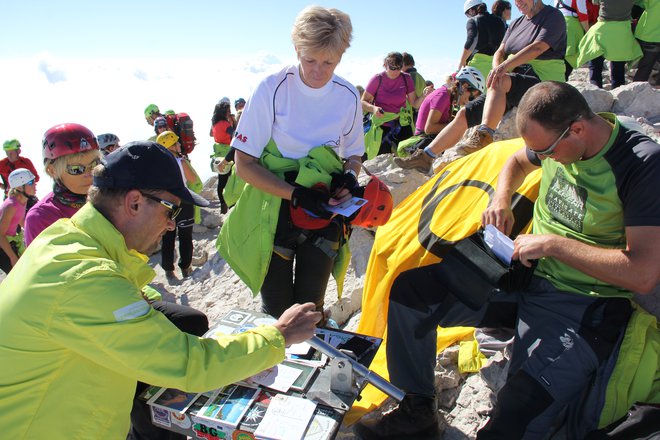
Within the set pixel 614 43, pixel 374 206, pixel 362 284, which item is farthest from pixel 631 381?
pixel 614 43

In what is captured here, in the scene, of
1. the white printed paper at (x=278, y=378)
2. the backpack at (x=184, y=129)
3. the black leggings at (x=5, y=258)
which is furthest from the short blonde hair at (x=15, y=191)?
the white printed paper at (x=278, y=378)

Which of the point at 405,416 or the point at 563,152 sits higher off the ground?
the point at 563,152

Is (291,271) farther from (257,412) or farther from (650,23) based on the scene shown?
(650,23)

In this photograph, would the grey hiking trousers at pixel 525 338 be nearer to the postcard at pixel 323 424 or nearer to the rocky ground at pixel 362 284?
the rocky ground at pixel 362 284

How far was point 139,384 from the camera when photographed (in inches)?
101

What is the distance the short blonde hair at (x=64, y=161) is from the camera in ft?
10.1

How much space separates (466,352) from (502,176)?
1261 millimetres

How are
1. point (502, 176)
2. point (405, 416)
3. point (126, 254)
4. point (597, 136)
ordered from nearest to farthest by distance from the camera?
point (126, 254) < point (597, 136) < point (405, 416) < point (502, 176)

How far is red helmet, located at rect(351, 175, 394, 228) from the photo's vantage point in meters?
2.97

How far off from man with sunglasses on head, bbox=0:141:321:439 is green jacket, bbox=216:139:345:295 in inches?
34.5

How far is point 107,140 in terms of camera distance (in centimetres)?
550

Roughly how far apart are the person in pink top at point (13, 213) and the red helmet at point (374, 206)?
5354 mm

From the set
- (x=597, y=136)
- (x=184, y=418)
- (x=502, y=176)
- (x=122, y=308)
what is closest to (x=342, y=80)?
(x=502, y=176)

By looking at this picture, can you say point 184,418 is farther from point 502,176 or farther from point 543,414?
point 502,176
